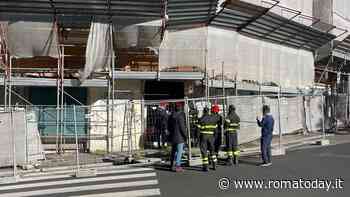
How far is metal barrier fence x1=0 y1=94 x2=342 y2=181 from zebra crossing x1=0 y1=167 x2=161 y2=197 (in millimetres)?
1823

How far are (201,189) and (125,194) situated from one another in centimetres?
164

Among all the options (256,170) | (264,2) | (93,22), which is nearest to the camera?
(256,170)

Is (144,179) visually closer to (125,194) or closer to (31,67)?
(125,194)

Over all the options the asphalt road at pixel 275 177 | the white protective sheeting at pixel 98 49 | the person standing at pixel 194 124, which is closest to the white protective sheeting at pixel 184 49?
the white protective sheeting at pixel 98 49

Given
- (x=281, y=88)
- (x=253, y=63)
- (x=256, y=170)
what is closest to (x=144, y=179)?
(x=256, y=170)

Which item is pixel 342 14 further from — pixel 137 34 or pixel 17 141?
pixel 17 141

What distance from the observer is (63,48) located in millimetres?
21688

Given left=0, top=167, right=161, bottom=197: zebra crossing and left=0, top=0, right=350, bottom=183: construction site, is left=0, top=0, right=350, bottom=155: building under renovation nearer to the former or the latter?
left=0, top=0, right=350, bottom=183: construction site

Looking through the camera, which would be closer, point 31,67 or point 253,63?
point 31,67

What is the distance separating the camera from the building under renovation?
21062 millimetres

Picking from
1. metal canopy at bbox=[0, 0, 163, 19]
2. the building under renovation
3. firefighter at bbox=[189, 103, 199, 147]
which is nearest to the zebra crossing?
firefighter at bbox=[189, 103, 199, 147]

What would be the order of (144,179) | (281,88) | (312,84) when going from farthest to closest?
(312,84), (281,88), (144,179)

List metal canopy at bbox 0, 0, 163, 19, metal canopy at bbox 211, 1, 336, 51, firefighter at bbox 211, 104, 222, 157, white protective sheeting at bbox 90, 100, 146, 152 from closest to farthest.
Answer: firefighter at bbox 211, 104, 222, 157, metal canopy at bbox 0, 0, 163, 19, white protective sheeting at bbox 90, 100, 146, 152, metal canopy at bbox 211, 1, 336, 51

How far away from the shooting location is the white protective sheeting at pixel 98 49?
70.1ft
